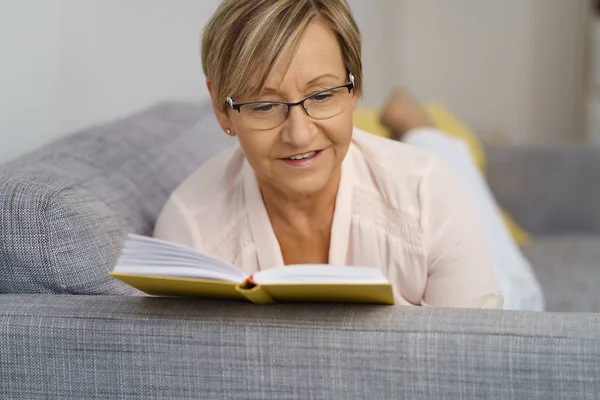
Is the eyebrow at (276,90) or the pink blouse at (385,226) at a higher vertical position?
the eyebrow at (276,90)

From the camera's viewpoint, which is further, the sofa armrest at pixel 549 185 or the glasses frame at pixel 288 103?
the sofa armrest at pixel 549 185

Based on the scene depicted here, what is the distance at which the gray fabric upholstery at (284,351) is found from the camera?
3.26 feet

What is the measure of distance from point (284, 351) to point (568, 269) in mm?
1348

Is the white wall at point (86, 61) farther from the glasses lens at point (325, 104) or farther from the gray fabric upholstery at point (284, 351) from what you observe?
the gray fabric upholstery at point (284, 351)

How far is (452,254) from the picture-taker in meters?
1.33

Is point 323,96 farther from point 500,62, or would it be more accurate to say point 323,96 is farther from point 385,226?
point 500,62

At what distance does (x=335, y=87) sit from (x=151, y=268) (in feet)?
1.09

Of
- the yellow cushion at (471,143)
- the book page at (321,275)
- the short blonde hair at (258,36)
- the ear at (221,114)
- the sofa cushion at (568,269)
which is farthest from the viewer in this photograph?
the yellow cushion at (471,143)

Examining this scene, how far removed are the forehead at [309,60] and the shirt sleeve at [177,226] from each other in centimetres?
31

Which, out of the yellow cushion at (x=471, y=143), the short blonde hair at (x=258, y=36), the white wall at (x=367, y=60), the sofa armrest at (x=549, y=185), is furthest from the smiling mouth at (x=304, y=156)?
the sofa armrest at (x=549, y=185)

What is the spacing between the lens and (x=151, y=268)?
1.03 metres

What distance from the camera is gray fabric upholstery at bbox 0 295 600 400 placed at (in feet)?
3.26

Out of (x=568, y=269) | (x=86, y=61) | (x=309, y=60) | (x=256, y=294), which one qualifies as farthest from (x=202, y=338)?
(x=568, y=269)

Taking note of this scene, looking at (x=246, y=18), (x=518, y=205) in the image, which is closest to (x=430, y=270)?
(x=246, y=18)
